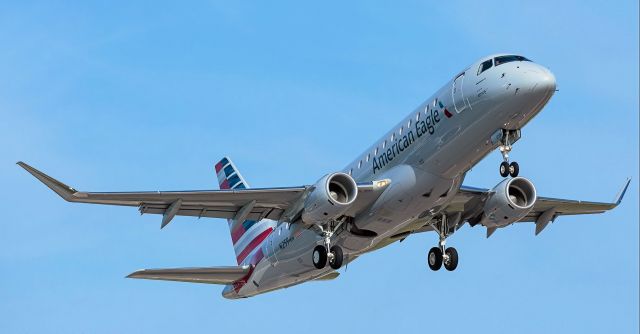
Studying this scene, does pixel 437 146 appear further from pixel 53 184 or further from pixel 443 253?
pixel 53 184

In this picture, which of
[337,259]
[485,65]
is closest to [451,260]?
[337,259]

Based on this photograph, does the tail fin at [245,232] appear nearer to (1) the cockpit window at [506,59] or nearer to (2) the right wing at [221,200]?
(2) the right wing at [221,200]

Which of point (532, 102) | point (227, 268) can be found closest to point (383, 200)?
point (532, 102)

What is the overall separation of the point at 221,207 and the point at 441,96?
30.0 feet

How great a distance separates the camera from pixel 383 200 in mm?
41188

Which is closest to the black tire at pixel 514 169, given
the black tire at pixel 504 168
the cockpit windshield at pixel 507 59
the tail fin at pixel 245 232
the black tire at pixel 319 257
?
the black tire at pixel 504 168

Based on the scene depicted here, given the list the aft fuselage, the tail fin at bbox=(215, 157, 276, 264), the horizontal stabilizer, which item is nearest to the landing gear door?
the aft fuselage

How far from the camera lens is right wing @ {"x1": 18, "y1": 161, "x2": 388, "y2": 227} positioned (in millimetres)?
40250

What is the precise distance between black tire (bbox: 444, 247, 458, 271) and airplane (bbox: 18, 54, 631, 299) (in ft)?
0.12

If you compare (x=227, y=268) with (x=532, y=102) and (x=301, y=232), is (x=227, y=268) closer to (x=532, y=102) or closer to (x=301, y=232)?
(x=301, y=232)

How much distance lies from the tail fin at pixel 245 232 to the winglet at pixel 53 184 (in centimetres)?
1008

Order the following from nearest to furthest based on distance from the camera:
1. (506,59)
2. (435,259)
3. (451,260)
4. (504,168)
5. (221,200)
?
(506,59) → (504,168) → (221,200) → (451,260) → (435,259)

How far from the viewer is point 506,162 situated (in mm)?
39281

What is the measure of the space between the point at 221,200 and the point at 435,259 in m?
8.56
